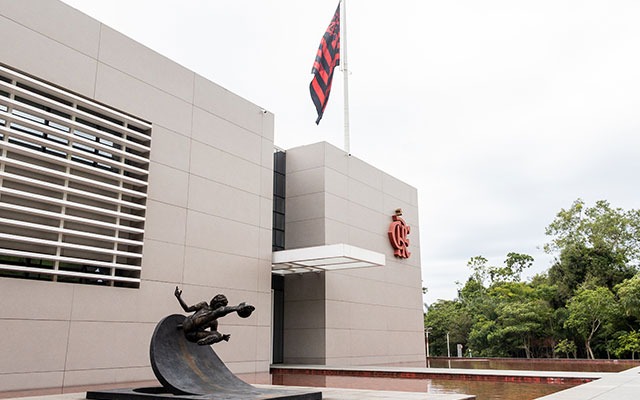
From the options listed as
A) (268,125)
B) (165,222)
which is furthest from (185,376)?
(268,125)

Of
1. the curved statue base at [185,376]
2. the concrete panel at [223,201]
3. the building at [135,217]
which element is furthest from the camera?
the concrete panel at [223,201]

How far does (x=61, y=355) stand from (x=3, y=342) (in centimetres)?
111

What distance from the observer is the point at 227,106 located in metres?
15.0

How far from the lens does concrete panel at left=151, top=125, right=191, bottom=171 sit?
1257cm

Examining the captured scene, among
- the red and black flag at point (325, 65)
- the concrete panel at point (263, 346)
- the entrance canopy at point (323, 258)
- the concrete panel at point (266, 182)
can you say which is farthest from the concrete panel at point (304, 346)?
the red and black flag at point (325, 65)

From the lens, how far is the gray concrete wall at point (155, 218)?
32.2 feet

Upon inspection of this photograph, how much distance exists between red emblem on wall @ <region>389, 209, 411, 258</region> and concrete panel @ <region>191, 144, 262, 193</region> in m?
7.79

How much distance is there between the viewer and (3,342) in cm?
915

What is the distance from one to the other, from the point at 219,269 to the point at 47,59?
20.9 feet

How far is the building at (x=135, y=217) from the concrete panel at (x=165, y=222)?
0.11ft

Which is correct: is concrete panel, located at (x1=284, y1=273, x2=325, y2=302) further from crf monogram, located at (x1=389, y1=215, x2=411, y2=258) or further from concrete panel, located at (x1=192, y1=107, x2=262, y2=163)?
crf monogram, located at (x1=389, y1=215, x2=411, y2=258)

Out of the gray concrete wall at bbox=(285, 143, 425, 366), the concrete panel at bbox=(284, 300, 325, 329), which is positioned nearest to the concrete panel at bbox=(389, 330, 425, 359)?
the gray concrete wall at bbox=(285, 143, 425, 366)

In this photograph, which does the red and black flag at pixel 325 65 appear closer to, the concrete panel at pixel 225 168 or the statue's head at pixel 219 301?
the concrete panel at pixel 225 168

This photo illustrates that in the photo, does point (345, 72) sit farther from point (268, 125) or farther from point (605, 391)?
point (605, 391)
